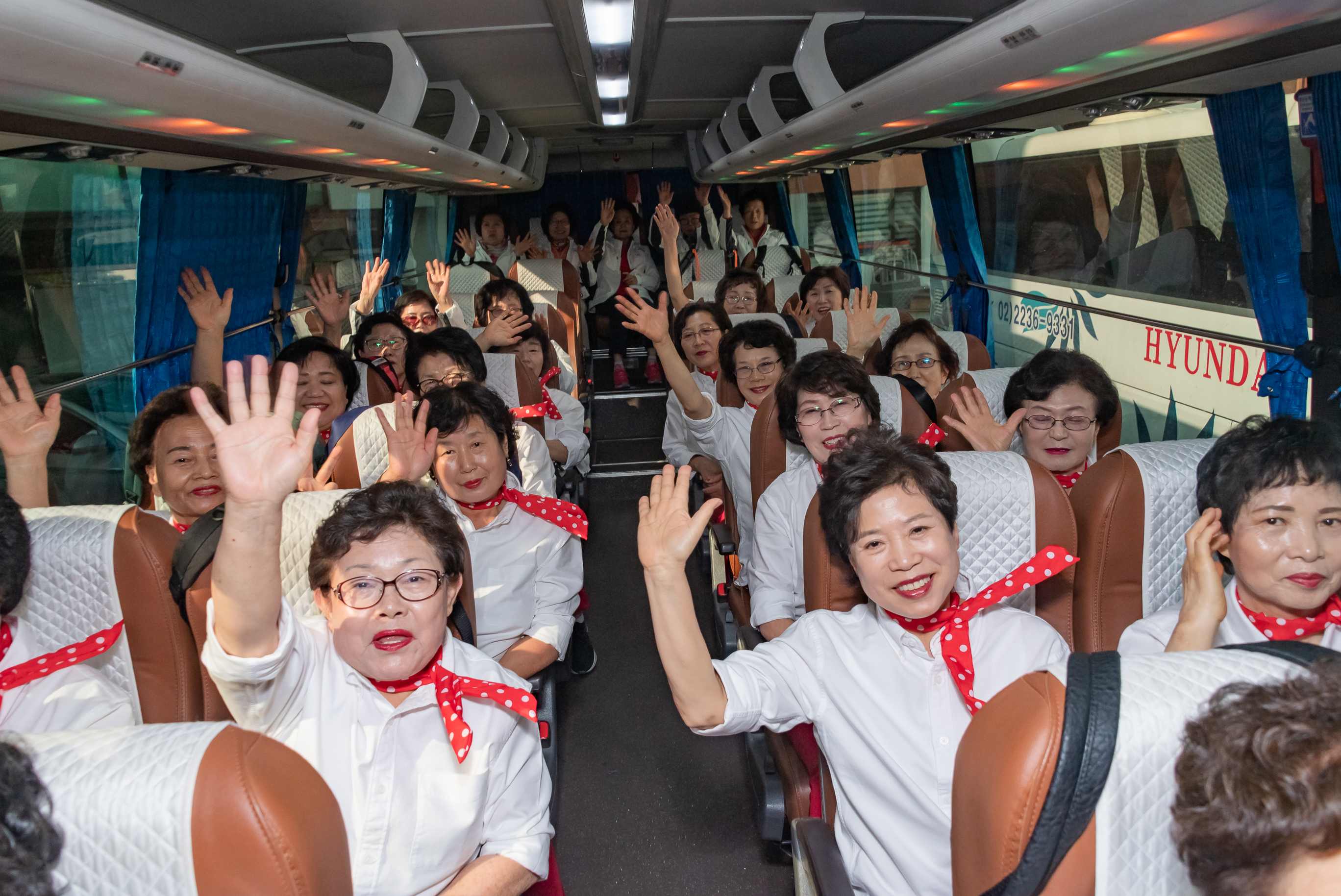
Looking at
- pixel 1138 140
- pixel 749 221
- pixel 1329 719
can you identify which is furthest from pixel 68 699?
pixel 749 221

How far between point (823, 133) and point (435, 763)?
4056 mm

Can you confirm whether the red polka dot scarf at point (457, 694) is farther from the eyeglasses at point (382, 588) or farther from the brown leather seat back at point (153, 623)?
the brown leather seat back at point (153, 623)

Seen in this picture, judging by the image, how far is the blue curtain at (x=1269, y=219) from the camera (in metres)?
3.35

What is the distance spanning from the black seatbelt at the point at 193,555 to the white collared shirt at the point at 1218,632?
195 cm

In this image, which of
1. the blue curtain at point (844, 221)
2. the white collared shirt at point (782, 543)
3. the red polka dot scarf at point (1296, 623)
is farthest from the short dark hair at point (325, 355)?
the blue curtain at point (844, 221)

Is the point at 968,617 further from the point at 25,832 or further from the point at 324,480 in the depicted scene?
the point at 324,480

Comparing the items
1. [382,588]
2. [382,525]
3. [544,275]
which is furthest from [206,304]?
[544,275]

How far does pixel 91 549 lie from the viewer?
1.93 metres

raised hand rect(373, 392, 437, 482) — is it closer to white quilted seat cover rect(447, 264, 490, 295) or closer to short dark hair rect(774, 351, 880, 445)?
short dark hair rect(774, 351, 880, 445)

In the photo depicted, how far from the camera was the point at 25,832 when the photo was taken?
0.95m

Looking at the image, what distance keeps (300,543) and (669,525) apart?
3.23 feet

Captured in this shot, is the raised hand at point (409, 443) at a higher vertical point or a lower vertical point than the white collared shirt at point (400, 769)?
higher

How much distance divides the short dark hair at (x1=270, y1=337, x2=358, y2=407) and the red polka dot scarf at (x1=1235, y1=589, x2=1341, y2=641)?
3502mm

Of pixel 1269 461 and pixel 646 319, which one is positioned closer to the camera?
pixel 1269 461
